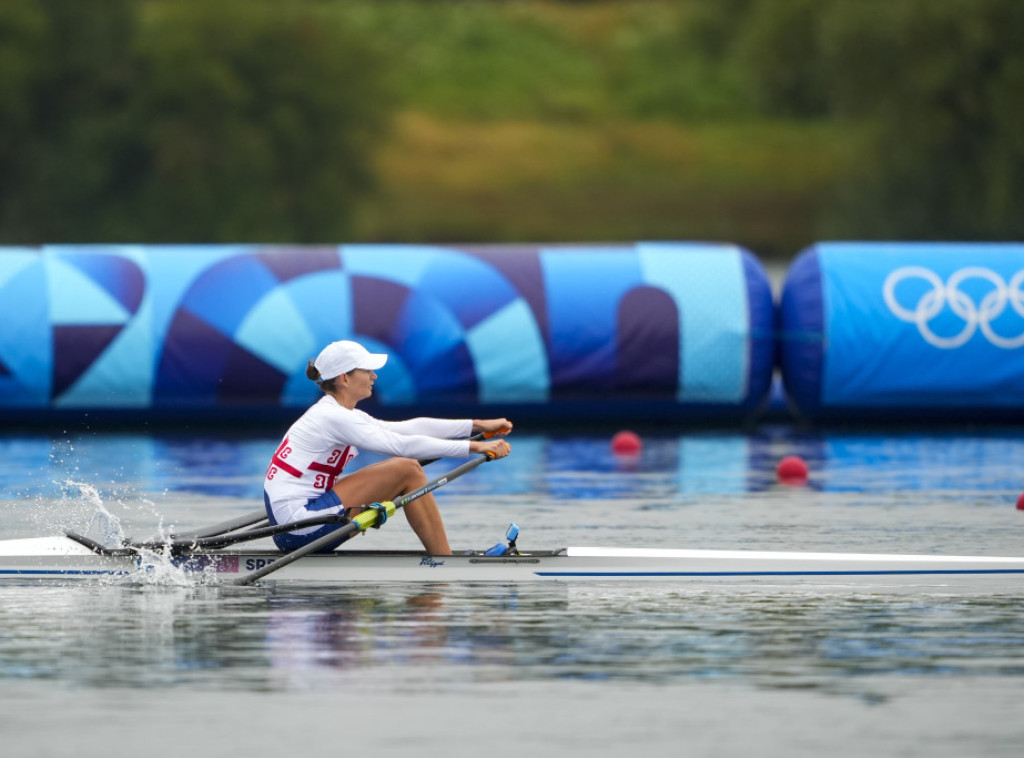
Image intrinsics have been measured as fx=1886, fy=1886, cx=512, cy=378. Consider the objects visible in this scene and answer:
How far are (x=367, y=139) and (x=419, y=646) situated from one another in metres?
52.2

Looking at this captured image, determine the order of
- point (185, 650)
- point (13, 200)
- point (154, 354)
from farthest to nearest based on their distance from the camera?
point (13, 200), point (154, 354), point (185, 650)

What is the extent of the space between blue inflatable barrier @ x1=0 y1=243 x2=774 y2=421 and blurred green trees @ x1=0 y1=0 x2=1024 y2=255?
2675 centimetres

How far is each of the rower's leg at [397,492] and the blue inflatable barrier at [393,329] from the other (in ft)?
26.4

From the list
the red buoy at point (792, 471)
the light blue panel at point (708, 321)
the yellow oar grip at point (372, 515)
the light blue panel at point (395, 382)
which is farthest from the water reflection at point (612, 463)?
the yellow oar grip at point (372, 515)

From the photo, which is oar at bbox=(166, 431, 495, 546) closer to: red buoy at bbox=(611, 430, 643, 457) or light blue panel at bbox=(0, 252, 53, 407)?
red buoy at bbox=(611, 430, 643, 457)

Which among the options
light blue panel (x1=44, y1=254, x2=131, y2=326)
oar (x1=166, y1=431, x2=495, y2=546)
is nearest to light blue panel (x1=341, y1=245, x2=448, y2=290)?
light blue panel (x1=44, y1=254, x2=131, y2=326)

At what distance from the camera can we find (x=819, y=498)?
1460cm

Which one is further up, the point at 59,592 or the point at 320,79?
the point at 320,79

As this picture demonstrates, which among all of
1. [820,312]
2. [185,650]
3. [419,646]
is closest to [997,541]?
[419,646]

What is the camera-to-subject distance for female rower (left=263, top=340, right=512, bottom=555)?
35.0 feet

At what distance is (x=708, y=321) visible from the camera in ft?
63.3

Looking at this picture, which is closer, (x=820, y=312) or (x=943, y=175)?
(x=820, y=312)

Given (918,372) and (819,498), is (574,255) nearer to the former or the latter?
(918,372)

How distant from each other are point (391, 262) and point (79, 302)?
3.19 m
